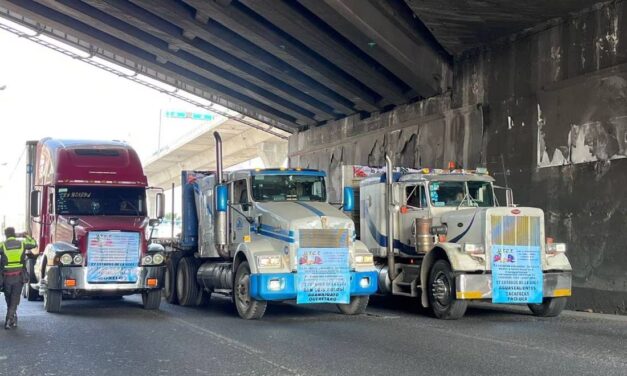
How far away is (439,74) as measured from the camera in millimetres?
23156

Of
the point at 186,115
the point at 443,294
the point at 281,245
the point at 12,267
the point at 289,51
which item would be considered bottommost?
the point at 443,294

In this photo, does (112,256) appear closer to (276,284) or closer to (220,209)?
(220,209)

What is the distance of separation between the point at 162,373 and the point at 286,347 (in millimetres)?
2415

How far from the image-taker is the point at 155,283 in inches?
623

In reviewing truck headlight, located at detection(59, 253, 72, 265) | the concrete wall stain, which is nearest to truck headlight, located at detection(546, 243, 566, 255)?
the concrete wall stain

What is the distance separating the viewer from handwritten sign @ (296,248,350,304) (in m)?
13.8

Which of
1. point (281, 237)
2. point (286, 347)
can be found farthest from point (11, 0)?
point (286, 347)

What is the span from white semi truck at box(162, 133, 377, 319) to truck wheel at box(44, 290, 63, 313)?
324cm

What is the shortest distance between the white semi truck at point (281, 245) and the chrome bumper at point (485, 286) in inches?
67.9

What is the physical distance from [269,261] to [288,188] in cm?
202

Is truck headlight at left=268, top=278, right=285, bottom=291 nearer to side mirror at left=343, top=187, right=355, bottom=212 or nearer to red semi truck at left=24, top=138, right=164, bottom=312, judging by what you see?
side mirror at left=343, top=187, right=355, bottom=212

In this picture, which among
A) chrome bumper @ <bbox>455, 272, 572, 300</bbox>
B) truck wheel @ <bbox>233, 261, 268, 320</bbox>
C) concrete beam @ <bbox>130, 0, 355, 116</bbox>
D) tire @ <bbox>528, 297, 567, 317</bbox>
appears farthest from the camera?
concrete beam @ <bbox>130, 0, 355, 116</bbox>

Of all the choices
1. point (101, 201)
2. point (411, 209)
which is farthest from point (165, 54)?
point (411, 209)

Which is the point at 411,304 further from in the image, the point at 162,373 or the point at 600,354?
the point at 162,373
